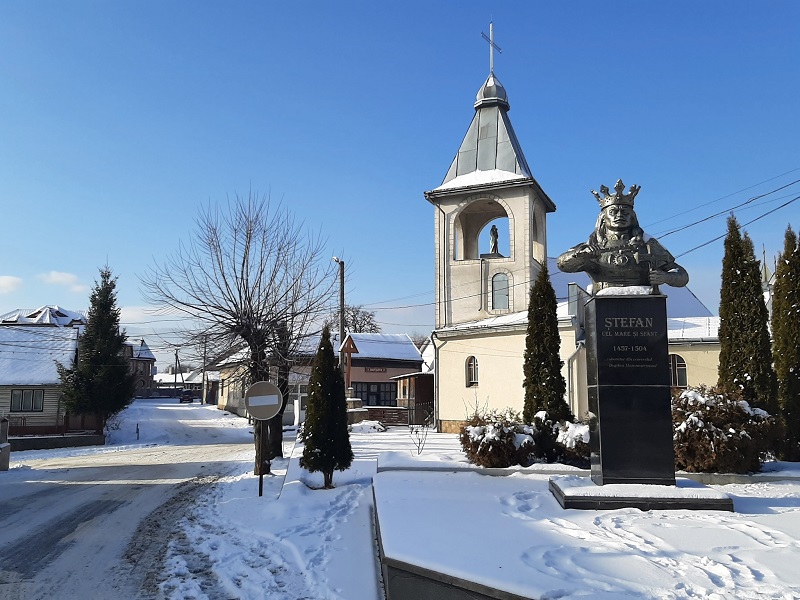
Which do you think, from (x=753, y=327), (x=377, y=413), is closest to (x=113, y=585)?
(x=753, y=327)

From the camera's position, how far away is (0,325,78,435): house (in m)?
30.1

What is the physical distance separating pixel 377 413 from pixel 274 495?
20.1 meters

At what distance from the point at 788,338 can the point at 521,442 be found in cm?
719

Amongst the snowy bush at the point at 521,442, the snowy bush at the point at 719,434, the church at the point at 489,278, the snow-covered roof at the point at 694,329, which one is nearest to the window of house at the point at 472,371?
the church at the point at 489,278

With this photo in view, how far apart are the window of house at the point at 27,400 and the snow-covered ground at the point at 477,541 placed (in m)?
22.9

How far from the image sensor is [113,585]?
6.79 m

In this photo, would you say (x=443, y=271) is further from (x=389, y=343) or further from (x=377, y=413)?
(x=389, y=343)

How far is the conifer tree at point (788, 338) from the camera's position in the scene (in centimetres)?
1359

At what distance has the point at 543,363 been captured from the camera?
581 inches

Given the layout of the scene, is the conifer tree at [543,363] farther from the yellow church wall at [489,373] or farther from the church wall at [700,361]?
the church wall at [700,361]

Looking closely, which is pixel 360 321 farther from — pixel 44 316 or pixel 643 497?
pixel 643 497

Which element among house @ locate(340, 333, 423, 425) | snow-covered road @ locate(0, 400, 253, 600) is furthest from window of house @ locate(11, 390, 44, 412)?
house @ locate(340, 333, 423, 425)

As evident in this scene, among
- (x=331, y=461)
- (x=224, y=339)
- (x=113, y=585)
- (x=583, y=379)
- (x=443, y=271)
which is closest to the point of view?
(x=113, y=585)

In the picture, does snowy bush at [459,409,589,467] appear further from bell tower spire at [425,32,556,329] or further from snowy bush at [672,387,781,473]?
bell tower spire at [425,32,556,329]
